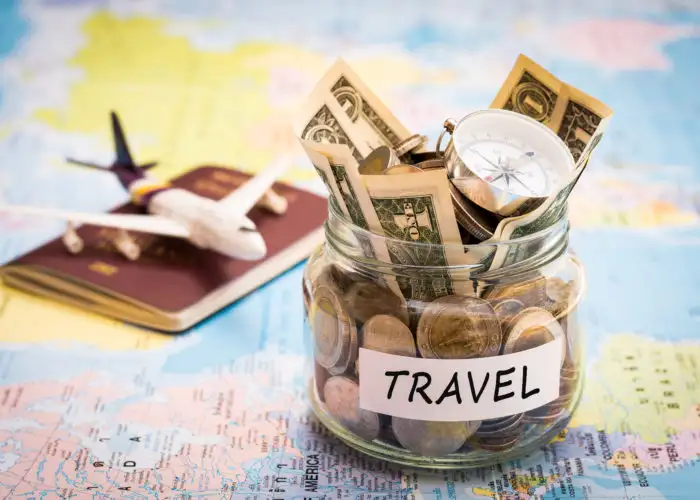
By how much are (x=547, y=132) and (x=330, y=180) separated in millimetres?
215

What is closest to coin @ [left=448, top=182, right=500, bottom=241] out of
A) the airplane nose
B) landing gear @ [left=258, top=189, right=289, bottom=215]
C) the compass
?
the compass

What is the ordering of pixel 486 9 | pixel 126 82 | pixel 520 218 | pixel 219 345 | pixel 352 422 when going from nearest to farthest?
pixel 520 218
pixel 352 422
pixel 219 345
pixel 126 82
pixel 486 9

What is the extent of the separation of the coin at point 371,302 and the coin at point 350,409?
0.25 feet

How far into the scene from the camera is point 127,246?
130cm

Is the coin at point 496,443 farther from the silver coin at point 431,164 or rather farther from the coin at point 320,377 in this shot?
the silver coin at point 431,164

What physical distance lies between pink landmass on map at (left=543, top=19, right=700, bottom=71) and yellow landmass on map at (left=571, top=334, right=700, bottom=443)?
0.97m

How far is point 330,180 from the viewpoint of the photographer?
84cm

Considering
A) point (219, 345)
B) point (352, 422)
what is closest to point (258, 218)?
point (219, 345)

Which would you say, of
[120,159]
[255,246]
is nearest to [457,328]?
[255,246]

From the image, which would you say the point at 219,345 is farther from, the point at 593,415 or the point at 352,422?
the point at 593,415

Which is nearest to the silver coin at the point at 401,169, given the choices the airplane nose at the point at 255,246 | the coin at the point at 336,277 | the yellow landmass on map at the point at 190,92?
the coin at the point at 336,277

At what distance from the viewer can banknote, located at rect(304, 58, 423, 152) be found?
0.98 m

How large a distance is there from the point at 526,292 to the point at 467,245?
0.08 m

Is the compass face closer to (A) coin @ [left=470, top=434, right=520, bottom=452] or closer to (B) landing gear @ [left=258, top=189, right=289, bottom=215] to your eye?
(A) coin @ [left=470, top=434, right=520, bottom=452]
